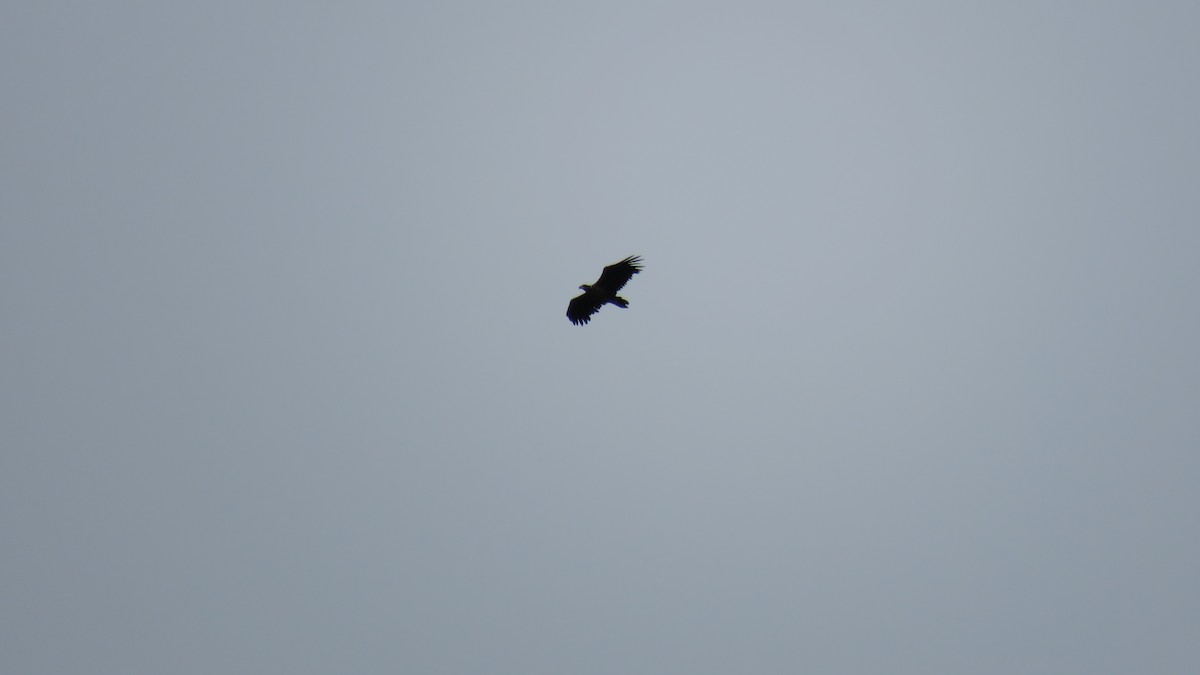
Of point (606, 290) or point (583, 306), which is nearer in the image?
point (606, 290)

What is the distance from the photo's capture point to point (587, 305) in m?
59.5

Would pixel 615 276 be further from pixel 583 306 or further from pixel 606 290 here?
pixel 583 306

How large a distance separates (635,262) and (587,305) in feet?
7.77

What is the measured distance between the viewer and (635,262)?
192ft

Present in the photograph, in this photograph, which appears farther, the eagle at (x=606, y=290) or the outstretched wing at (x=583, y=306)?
the outstretched wing at (x=583, y=306)

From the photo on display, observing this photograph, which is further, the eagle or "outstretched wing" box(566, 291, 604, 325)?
"outstretched wing" box(566, 291, 604, 325)

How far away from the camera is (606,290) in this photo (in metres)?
58.5

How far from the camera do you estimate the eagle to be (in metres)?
58.2

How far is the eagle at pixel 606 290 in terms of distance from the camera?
58.2 meters

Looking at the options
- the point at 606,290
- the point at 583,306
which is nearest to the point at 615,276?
the point at 606,290
